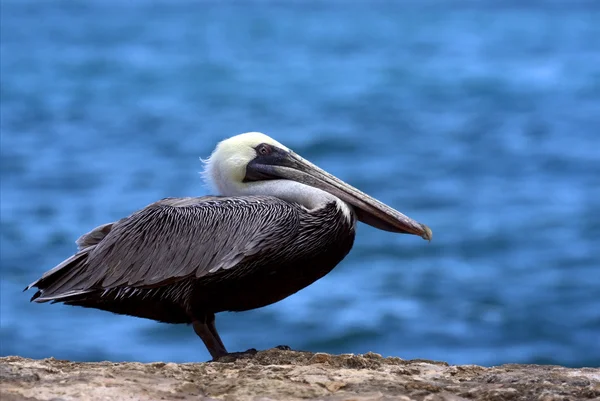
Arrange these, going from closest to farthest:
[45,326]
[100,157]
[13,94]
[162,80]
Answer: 1. [45,326]
2. [100,157]
3. [13,94]
4. [162,80]

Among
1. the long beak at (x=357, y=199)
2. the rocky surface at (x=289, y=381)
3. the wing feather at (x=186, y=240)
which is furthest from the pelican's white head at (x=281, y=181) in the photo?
the rocky surface at (x=289, y=381)

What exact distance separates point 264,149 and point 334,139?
1837 cm

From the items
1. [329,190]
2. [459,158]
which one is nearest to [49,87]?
[459,158]

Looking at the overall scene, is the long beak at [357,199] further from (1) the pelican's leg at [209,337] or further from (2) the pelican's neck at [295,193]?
(1) the pelican's leg at [209,337]

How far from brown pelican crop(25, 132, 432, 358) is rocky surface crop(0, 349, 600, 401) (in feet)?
2.22

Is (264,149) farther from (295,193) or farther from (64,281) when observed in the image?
(64,281)

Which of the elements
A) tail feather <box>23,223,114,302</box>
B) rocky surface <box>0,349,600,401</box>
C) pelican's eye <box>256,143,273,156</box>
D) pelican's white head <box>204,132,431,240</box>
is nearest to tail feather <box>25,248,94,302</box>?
tail feather <box>23,223,114,302</box>

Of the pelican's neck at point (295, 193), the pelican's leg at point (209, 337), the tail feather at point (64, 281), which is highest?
the pelican's neck at point (295, 193)

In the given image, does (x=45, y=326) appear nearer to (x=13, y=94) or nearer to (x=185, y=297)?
(x=185, y=297)

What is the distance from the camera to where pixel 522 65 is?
36625 mm

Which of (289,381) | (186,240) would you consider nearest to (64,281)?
(186,240)

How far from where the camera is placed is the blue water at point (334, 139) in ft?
44.8

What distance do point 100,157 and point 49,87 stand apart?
10.2m

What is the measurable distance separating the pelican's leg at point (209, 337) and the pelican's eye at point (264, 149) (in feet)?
3.46
